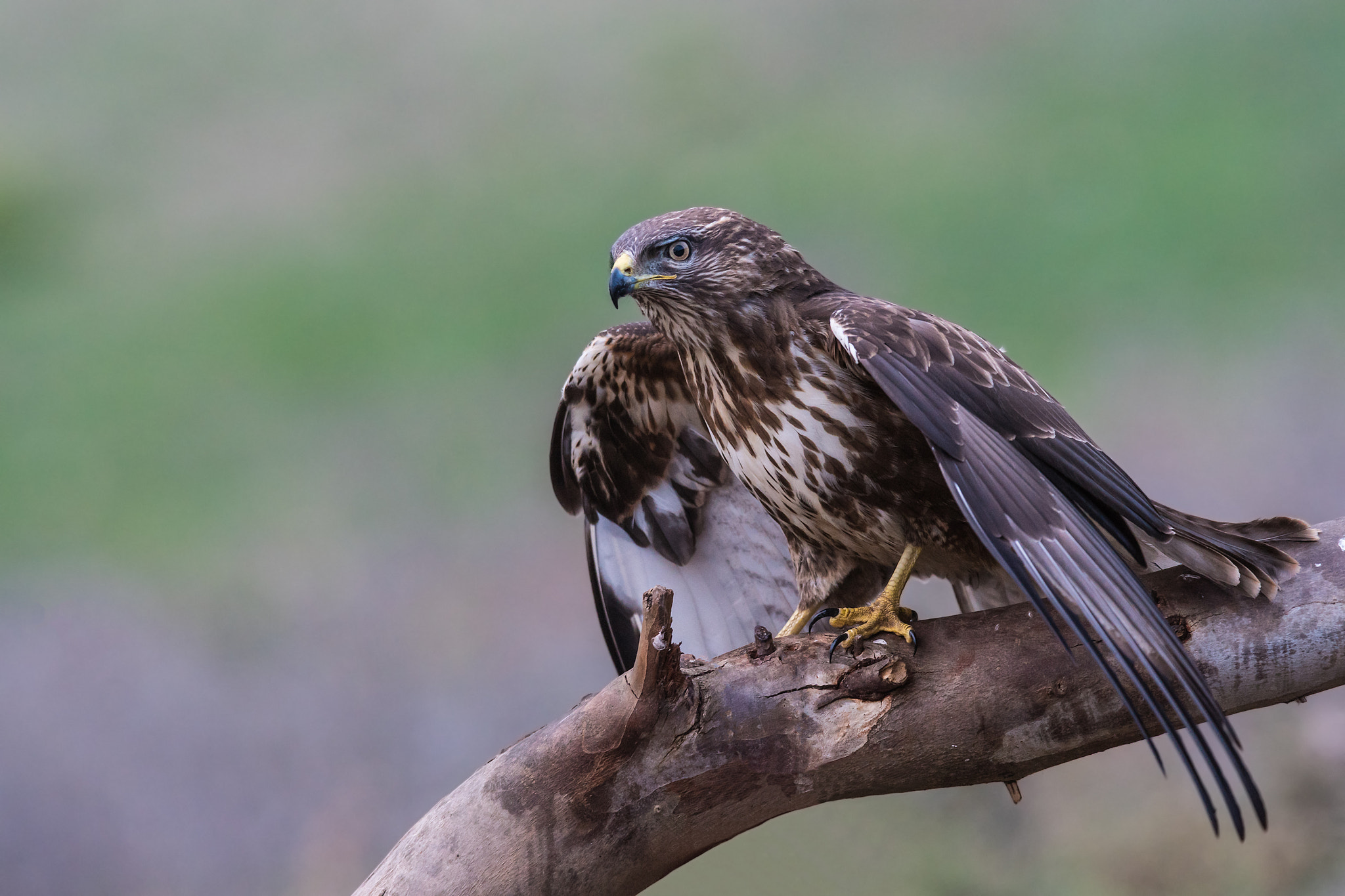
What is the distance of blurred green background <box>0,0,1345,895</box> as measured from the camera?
4082mm

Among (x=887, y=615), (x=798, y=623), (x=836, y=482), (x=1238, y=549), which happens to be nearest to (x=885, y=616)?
(x=887, y=615)

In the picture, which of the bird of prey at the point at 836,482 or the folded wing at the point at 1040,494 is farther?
the bird of prey at the point at 836,482

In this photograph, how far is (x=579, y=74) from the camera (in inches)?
188

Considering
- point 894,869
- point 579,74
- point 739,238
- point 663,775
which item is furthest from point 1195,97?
point 663,775

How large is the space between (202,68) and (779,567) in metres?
3.39

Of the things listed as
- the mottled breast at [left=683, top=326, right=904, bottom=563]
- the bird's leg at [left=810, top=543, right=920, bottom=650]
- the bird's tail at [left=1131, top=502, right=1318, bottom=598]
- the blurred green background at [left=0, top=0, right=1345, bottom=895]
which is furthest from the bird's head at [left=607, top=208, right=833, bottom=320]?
the blurred green background at [left=0, top=0, right=1345, bottom=895]

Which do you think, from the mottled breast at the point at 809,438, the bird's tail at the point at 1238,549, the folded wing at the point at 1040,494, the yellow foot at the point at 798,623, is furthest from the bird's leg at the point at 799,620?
the bird's tail at the point at 1238,549

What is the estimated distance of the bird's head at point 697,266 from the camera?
8.54 feet

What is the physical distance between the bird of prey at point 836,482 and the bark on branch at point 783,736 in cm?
9

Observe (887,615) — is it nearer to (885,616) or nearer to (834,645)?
(885,616)

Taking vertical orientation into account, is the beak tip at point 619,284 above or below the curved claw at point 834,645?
above

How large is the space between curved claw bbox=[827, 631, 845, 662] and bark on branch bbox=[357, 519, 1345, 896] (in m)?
0.03

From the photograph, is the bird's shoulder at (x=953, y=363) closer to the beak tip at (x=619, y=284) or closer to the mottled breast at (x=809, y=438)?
the mottled breast at (x=809, y=438)

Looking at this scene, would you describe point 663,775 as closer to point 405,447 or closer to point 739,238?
point 739,238
